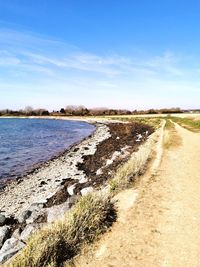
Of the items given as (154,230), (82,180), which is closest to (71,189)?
(82,180)

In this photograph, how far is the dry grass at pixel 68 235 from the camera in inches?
273

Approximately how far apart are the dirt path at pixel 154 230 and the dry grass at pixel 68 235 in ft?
1.17

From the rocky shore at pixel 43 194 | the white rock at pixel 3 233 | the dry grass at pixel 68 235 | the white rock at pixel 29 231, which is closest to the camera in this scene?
the dry grass at pixel 68 235

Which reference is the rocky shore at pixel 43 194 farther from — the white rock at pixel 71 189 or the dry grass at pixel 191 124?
the dry grass at pixel 191 124

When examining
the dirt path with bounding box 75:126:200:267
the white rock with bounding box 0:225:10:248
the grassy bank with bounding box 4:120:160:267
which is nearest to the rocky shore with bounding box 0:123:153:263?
the white rock with bounding box 0:225:10:248

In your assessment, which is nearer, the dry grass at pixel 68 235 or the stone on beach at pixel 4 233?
the dry grass at pixel 68 235

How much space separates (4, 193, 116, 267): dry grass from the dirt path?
1.17 feet

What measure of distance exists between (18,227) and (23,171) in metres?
12.5

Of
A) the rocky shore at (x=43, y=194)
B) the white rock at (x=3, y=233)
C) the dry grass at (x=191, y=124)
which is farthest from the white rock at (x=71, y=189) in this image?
the dry grass at (x=191, y=124)

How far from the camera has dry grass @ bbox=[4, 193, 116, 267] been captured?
6.93 m

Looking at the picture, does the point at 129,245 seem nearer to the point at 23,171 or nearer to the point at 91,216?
the point at 91,216

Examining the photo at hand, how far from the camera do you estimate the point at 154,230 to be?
29.7 ft

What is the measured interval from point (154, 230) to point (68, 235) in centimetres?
261

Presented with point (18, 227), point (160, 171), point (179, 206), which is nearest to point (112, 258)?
point (179, 206)
